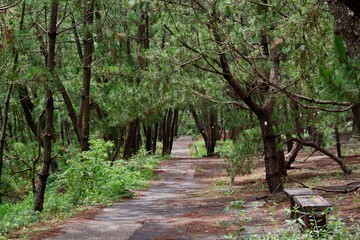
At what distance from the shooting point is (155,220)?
10.1 metres

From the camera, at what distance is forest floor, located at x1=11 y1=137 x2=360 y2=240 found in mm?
8375

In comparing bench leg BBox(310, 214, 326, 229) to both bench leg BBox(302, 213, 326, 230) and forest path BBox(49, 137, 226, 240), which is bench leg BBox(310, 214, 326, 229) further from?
forest path BBox(49, 137, 226, 240)

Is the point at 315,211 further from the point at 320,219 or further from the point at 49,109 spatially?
the point at 49,109

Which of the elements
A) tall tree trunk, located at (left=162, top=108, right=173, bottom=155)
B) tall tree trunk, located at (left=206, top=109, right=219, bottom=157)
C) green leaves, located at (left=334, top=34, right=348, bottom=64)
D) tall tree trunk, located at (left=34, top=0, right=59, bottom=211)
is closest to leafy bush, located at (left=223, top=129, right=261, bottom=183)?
tall tree trunk, located at (left=34, top=0, right=59, bottom=211)

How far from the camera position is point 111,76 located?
62.4 feet

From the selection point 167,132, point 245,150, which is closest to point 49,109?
point 245,150

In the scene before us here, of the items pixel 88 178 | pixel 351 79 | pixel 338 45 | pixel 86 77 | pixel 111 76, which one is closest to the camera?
pixel 338 45

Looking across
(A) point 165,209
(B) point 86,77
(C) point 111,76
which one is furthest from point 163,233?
(C) point 111,76

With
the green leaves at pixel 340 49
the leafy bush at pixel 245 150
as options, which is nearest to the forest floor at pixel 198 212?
the leafy bush at pixel 245 150

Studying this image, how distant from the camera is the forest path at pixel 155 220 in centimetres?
849

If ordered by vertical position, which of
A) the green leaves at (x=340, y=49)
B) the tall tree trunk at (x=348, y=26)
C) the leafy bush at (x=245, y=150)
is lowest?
the leafy bush at (x=245, y=150)

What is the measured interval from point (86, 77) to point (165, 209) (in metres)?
5.85

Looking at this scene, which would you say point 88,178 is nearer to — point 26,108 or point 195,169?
point 26,108

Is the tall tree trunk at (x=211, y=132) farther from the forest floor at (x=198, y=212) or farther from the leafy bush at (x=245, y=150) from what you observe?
the leafy bush at (x=245, y=150)
